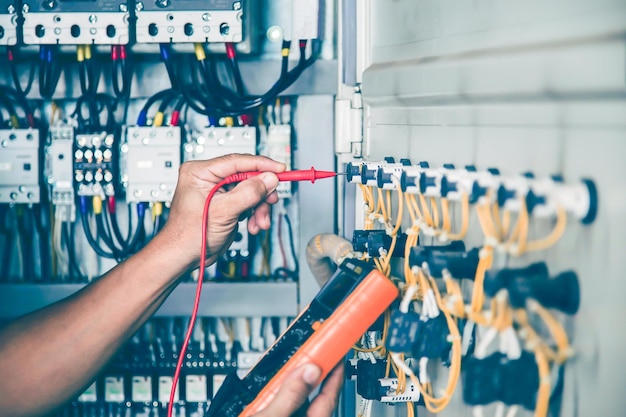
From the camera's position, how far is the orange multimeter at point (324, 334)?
3.34 feet

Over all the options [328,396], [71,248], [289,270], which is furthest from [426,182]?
[71,248]

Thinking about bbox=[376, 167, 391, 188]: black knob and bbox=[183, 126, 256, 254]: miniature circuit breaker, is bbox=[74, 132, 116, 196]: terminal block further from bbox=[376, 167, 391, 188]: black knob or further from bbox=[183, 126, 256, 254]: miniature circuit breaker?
Answer: bbox=[376, 167, 391, 188]: black knob

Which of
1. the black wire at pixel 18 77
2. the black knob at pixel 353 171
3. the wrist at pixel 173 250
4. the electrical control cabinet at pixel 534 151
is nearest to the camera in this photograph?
the electrical control cabinet at pixel 534 151

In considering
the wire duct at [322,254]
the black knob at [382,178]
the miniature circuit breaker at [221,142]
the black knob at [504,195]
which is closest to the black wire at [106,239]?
the miniature circuit breaker at [221,142]

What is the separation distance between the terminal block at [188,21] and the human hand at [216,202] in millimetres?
420

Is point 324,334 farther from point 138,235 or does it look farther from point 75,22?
point 75,22

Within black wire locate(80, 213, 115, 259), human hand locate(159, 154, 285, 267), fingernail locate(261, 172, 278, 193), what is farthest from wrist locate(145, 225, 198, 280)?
black wire locate(80, 213, 115, 259)

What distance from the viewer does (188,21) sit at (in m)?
1.64

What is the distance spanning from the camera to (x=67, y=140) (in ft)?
5.95

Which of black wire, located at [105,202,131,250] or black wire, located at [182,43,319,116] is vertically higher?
black wire, located at [182,43,319,116]

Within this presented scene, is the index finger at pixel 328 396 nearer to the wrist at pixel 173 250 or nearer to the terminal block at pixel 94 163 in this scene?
the wrist at pixel 173 250

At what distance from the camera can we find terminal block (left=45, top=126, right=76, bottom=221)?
1.81 metres

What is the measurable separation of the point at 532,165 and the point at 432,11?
0.42 meters

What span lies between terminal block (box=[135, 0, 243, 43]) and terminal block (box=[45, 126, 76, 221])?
0.36 m
